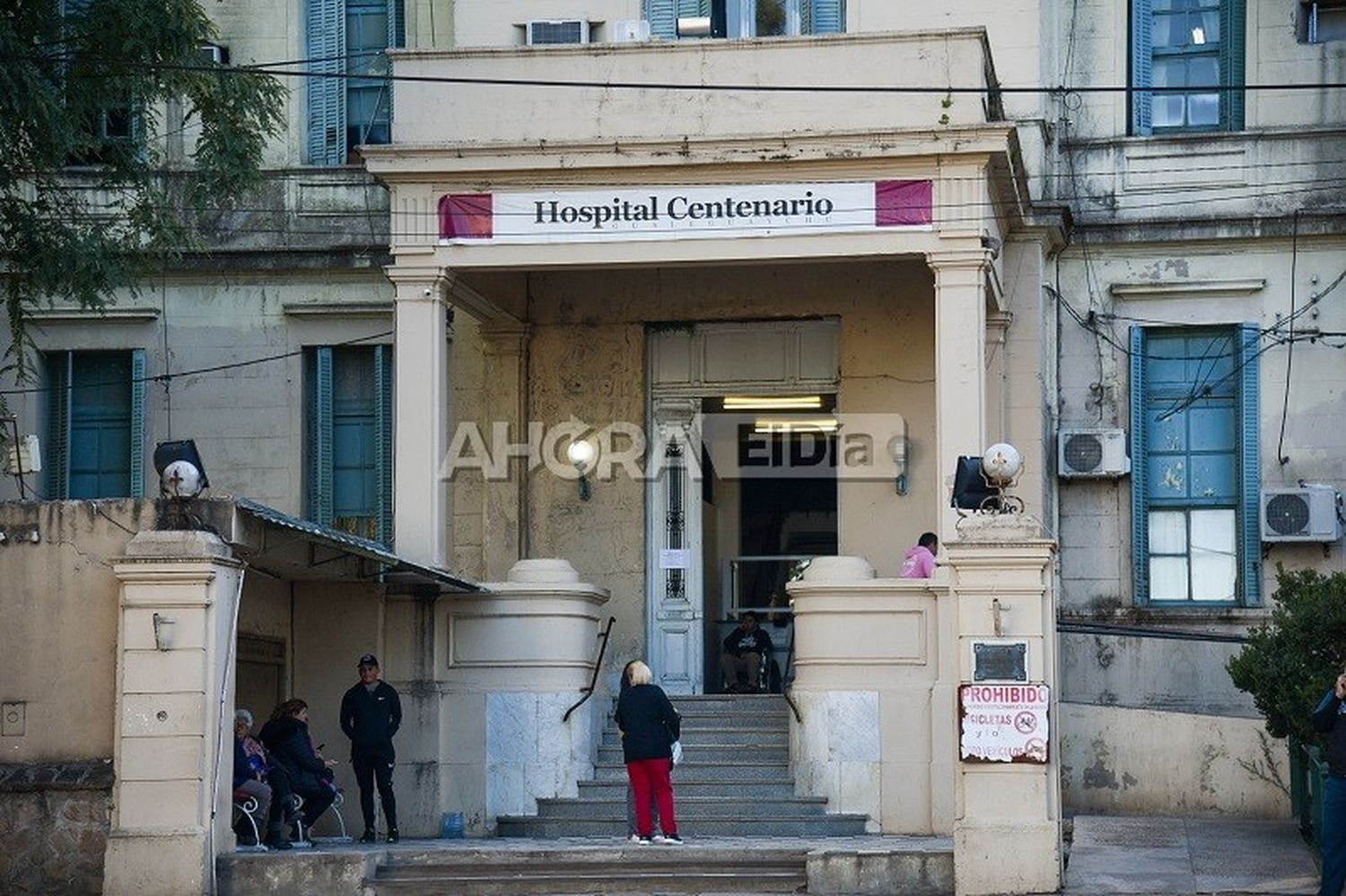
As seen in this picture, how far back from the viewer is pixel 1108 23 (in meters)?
25.4

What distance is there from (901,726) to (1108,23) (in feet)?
27.1

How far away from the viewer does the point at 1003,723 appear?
58.5 ft

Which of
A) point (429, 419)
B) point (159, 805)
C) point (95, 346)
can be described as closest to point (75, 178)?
point (95, 346)

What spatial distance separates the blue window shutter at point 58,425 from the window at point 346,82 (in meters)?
3.52

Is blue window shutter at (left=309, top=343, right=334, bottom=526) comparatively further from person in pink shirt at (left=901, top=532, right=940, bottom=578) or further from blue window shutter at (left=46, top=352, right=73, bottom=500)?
person in pink shirt at (left=901, top=532, right=940, bottom=578)

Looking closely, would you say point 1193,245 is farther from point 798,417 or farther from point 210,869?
point 210,869

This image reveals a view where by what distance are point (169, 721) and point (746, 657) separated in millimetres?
7935

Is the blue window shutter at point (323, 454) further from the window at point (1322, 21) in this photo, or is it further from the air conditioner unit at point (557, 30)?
the window at point (1322, 21)

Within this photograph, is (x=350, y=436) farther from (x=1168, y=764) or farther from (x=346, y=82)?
(x=1168, y=764)

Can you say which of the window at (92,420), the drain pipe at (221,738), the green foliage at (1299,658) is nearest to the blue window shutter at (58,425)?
the window at (92,420)

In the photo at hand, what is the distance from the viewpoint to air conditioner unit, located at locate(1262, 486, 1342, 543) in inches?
952

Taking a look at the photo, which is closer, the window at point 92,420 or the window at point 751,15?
the window at point 751,15

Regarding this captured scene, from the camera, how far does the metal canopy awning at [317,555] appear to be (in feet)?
61.8

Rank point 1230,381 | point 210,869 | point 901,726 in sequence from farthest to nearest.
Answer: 1. point 1230,381
2. point 901,726
3. point 210,869
